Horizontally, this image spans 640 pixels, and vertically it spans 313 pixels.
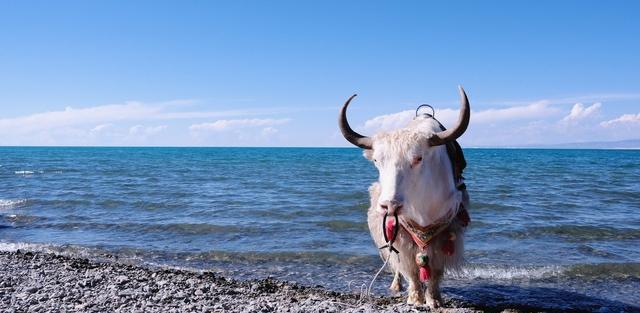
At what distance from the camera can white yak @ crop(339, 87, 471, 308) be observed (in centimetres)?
340

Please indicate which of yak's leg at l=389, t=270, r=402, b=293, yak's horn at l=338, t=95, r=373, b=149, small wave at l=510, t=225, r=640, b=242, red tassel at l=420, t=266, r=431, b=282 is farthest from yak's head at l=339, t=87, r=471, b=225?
small wave at l=510, t=225, r=640, b=242

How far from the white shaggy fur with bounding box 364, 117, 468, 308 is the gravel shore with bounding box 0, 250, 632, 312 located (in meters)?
0.34

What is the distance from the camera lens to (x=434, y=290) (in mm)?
4344

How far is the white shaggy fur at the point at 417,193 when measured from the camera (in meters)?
3.37

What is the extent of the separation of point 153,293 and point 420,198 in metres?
2.50

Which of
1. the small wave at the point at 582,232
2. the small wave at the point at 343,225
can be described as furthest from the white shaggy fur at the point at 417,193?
the small wave at the point at 582,232

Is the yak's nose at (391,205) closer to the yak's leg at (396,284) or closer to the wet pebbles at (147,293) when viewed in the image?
the wet pebbles at (147,293)

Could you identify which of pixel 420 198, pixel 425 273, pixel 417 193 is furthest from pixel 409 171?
pixel 425 273

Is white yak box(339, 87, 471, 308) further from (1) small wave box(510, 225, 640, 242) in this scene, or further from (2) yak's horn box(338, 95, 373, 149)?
(1) small wave box(510, 225, 640, 242)

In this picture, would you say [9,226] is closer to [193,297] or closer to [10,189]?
[193,297]

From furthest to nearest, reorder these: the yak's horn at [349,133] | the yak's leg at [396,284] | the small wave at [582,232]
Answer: the small wave at [582,232] → the yak's leg at [396,284] → the yak's horn at [349,133]

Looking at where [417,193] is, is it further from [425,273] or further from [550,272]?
[550,272]

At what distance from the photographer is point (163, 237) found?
812 cm

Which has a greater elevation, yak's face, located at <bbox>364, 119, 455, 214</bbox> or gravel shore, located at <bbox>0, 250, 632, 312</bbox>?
yak's face, located at <bbox>364, 119, 455, 214</bbox>
